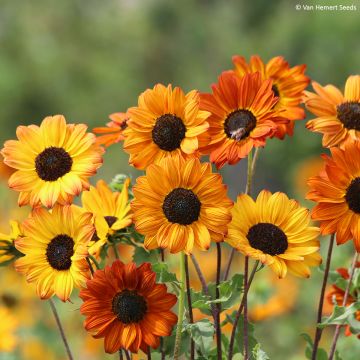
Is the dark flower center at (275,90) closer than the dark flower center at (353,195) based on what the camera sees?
No

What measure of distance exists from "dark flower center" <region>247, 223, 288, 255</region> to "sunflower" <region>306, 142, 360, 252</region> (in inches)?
2.3

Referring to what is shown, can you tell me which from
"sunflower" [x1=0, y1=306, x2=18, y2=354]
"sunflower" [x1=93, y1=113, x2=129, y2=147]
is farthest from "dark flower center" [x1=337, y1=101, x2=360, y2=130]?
"sunflower" [x1=0, y1=306, x2=18, y2=354]

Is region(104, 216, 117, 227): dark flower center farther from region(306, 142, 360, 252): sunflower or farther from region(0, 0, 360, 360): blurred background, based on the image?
region(0, 0, 360, 360): blurred background

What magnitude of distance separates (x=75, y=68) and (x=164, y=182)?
10.7 metres

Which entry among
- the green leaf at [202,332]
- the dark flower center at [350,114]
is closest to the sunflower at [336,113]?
the dark flower center at [350,114]

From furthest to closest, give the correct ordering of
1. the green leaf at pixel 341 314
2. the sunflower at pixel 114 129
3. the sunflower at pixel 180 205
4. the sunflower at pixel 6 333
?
the sunflower at pixel 6 333 → the sunflower at pixel 114 129 → the green leaf at pixel 341 314 → the sunflower at pixel 180 205

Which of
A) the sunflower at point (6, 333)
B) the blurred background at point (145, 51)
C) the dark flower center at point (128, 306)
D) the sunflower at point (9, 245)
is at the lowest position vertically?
the blurred background at point (145, 51)

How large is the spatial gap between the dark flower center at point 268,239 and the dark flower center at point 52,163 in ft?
0.89

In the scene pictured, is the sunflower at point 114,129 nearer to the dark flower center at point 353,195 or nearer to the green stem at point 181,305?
the green stem at point 181,305

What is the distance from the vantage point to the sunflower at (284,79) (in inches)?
46.7

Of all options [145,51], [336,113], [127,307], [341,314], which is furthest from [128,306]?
[145,51]

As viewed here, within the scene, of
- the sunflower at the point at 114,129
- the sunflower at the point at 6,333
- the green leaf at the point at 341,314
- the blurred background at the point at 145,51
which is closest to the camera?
the green leaf at the point at 341,314

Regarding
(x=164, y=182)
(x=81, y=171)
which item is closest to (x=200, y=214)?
(x=164, y=182)

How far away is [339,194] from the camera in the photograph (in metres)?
1.02
